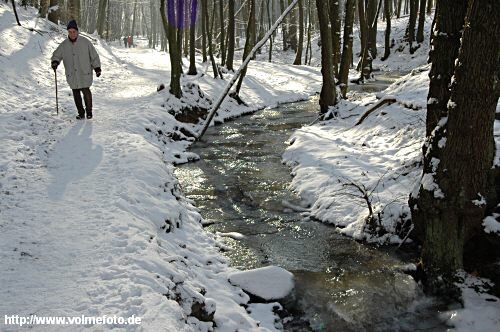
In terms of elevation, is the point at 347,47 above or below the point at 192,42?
below

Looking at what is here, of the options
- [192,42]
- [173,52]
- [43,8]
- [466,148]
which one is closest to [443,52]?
[466,148]

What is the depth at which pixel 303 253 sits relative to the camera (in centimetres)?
645

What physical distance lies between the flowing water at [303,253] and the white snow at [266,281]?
0.53 feet

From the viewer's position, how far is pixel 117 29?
7656 centimetres

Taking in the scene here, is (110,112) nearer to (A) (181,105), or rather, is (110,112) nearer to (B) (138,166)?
(A) (181,105)

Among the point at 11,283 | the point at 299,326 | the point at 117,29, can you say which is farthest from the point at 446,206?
the point at 117,29

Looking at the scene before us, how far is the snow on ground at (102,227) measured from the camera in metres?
3.96

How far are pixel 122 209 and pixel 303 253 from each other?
2.80m

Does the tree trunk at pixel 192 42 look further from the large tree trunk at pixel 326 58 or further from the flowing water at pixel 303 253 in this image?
the flowing water at pixel 303 253

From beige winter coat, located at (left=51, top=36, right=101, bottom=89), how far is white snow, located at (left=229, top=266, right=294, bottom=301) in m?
6.85

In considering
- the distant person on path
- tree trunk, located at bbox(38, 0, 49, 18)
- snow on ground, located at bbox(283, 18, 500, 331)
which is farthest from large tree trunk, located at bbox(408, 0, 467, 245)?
tree trunk, located at bbox(38, 0, 49, 18)

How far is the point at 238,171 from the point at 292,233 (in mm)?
3324

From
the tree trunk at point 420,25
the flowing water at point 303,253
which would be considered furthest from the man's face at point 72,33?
the tree trunk at point 420,25

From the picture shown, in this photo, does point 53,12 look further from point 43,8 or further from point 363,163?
point 363,163
